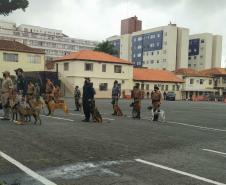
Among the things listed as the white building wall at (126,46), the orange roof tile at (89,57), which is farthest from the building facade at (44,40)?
the orange roof tile at (89,57)

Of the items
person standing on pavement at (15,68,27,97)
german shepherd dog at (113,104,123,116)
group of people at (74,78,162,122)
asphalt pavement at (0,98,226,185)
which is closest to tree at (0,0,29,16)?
person standing on pavement at (15,68,27,97)

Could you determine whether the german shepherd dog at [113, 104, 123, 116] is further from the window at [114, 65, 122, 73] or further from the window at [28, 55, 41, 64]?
the window at [114, 65, 122, 73]

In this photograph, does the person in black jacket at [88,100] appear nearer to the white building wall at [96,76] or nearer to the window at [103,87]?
the white building wall at [96,76]

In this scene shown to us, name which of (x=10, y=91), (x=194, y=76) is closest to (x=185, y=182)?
(x=10, y=91)

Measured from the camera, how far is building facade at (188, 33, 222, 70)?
11369cm

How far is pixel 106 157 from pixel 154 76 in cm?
6450

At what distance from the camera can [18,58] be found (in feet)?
177

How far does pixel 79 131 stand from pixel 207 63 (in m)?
108

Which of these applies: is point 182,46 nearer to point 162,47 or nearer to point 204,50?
point 162,47

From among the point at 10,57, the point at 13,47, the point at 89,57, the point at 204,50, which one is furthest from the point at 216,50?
the point at 10,57

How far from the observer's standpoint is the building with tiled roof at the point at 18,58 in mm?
52375

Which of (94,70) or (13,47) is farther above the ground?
(13,47)

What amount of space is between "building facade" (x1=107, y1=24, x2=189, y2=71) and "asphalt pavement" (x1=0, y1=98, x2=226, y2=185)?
90457 millimetres

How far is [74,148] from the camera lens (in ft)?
29.6
